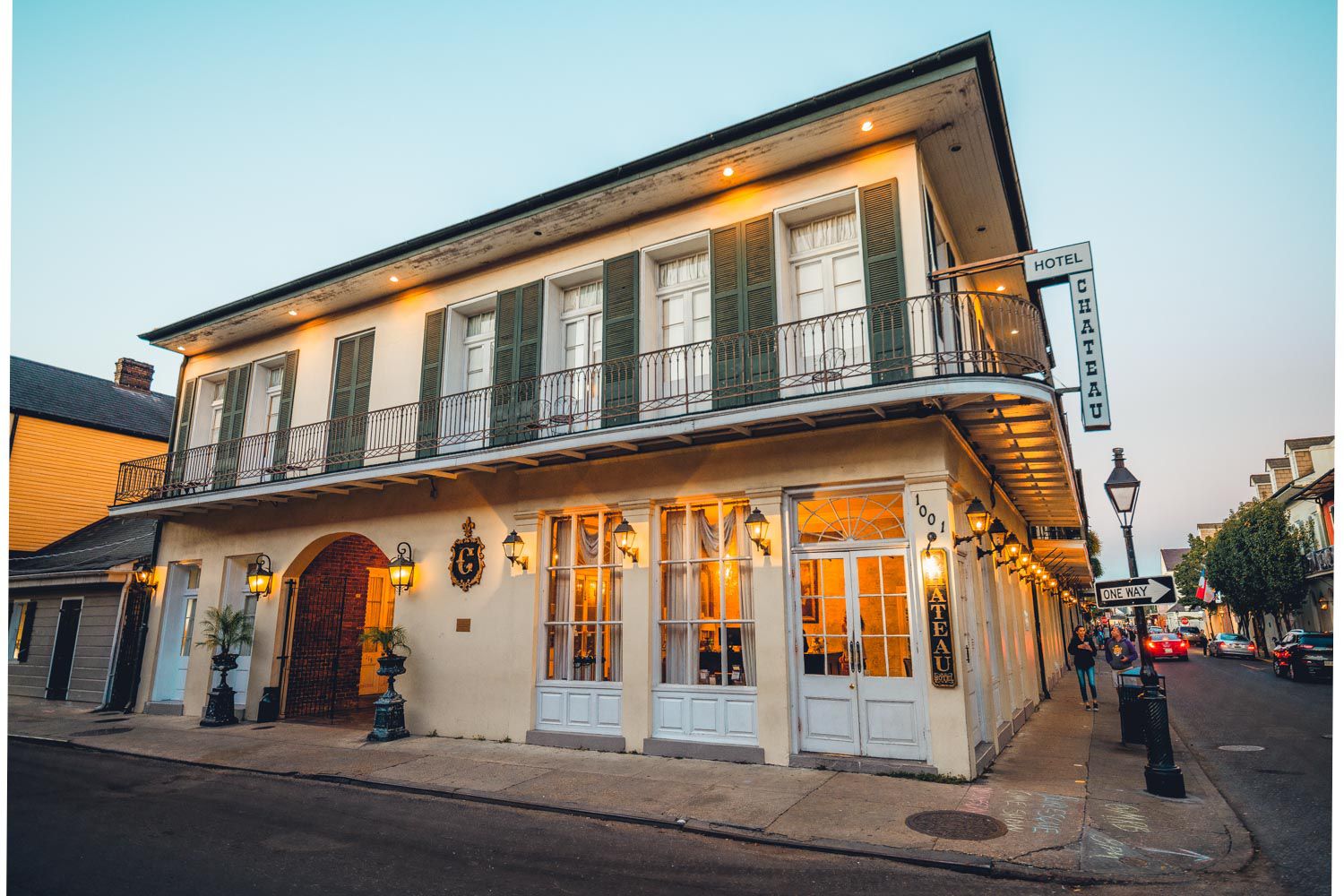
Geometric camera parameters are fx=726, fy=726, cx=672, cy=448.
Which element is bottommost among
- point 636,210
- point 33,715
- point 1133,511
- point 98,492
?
point 33,715

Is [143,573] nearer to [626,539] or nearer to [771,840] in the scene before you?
[626,539]

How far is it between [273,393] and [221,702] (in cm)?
557

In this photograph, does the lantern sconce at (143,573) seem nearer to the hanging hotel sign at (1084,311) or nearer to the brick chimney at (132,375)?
the brick chimney at (132,375)

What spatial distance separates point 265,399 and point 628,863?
12.0 m

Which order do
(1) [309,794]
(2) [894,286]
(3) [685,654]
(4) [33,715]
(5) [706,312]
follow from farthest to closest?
(4) [33,715], (5) [706,312], (3) [685,654], (2) [894,286], (1) [309,794]

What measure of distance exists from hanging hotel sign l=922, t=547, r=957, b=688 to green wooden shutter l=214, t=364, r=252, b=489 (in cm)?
1181

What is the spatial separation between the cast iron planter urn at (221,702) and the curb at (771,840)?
426cm

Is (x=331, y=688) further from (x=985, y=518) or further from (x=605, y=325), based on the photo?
(x=985, y=518)

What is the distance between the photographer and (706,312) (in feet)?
31.8

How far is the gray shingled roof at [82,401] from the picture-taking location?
19.3 m

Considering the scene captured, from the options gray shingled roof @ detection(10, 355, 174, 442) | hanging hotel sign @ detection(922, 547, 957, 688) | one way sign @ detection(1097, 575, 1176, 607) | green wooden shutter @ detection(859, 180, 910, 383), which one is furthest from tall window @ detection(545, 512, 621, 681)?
gray shingled roof @ detection(10, 355, 174, 442)

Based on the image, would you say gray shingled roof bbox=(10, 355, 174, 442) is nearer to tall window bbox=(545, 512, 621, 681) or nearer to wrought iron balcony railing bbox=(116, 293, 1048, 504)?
wrought iron balcony railing bbox=(116, 293, 1048, 504)

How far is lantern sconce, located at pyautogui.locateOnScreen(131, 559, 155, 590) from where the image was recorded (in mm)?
13961

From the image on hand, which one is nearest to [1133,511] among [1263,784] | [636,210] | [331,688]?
[1263,784]
